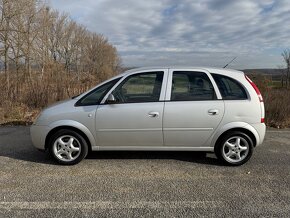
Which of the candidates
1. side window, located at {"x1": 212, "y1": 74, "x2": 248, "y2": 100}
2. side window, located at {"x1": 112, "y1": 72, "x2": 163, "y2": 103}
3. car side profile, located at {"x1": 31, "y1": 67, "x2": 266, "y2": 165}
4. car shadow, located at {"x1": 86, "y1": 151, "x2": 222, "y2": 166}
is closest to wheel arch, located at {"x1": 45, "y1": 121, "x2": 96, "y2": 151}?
car side profile, located at {"x1": 31, "y1": 67, "x2": 266, "y2": 165}

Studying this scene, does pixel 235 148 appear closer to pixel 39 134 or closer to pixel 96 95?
pixel 96 95

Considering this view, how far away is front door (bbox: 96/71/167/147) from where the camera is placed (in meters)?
4.58

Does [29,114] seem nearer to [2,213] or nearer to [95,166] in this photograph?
[95,166]

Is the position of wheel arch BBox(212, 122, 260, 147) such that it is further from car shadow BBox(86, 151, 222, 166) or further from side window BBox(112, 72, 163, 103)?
side window BBox(112, 72, 163, 103)

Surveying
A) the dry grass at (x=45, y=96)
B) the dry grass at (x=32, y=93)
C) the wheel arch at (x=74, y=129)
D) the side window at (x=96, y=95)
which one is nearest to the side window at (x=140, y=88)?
the side window at (x=96, y=95)

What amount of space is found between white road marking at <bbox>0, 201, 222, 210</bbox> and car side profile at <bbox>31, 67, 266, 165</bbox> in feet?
4.40

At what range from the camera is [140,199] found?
3541 mm

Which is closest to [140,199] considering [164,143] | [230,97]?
[164,143]

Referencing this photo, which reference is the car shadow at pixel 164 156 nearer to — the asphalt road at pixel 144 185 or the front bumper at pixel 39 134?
the asphalt road at pixel 144 185

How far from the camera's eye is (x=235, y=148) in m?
4.65

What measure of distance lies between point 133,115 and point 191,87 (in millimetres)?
1073

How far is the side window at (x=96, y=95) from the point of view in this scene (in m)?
4.70

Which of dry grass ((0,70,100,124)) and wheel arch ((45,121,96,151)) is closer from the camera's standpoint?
wheel arch ((45,121,96,151))

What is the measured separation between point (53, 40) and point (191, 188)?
30663 millimetres
